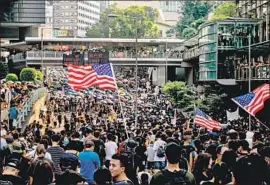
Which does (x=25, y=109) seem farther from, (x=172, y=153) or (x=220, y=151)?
(x=172, y=153)

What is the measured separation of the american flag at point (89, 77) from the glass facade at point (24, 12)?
5864 cm

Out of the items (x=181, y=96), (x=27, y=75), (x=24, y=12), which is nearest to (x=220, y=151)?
(x=181, y=96)

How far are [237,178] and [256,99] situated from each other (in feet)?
35.9

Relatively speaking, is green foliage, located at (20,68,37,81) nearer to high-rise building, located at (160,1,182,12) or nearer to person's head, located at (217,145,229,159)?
person's head, located at (217,145,229,159)

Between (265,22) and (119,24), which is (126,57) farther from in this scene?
(119,24)

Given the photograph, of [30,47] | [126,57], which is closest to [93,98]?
[126,57]

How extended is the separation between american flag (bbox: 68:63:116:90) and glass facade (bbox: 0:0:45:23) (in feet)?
192

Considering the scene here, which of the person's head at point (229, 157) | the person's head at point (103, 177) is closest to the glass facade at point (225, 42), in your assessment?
the person's head at point (229, 157)

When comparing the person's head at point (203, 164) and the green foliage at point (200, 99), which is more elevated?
the person's head at point (203, 164)

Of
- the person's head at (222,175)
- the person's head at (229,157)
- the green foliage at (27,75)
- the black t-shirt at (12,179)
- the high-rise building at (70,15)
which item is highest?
the high-rise building at (70,15)

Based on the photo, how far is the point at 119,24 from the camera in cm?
11762

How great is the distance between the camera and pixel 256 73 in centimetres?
3769

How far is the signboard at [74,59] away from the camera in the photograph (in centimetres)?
5959

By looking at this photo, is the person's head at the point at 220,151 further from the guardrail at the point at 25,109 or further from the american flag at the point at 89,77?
the guardrail at the point at 25,109
